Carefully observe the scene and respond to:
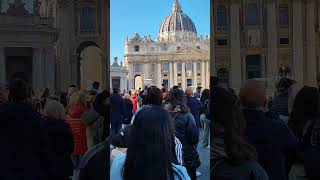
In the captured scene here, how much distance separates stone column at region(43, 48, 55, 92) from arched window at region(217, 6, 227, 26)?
4.67 ft

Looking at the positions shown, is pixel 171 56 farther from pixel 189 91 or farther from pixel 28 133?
pixel 28 133

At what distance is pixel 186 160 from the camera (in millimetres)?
3281

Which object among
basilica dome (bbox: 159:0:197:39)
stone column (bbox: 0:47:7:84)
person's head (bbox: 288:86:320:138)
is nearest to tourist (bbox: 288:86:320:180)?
person's head (bbox: 288:86:320:138)

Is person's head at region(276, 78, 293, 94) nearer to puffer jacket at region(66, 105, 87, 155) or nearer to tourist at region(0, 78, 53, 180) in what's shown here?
puffer jacket at region(66, 105, 87, 155)

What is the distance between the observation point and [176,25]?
2.57m

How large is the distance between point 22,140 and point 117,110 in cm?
68

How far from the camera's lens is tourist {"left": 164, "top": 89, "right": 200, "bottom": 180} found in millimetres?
3133

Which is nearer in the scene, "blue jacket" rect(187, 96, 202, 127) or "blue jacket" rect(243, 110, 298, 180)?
"blue jacket" rect(243, 110, 298, 180)

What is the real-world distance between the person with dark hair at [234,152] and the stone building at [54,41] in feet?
3.40

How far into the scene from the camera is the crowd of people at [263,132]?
Answer: 6.63ft

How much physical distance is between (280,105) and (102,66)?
1.45 metres

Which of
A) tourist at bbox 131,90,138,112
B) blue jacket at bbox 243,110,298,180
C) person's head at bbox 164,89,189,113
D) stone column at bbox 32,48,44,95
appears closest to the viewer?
blue jacket at bbox 243,110,298,180

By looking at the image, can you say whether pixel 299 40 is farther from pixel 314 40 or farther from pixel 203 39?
pixel 203 39

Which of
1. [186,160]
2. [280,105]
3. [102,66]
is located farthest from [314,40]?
[102,66]
